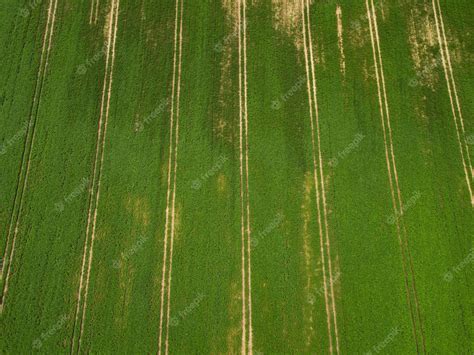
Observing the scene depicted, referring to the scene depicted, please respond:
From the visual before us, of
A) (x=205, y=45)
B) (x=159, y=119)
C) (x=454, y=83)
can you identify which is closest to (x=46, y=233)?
(x=159, y=119)

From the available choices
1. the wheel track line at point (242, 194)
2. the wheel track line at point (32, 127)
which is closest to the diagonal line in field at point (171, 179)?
the wheel track line at point (242, 194)

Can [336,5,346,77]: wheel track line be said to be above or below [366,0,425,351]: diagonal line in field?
above

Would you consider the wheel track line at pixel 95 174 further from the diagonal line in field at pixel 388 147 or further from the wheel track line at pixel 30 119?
the diagonal line in field at pixel 388 147

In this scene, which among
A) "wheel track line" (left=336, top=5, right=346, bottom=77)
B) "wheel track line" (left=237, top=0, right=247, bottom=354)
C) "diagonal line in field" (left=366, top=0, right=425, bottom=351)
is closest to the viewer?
"wheel track line" (left=237, top=0, right=247, bottom=354)

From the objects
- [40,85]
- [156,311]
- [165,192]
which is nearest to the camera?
[156,311]

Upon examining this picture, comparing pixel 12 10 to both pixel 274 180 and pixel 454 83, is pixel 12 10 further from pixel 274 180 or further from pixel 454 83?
pixel 454 83

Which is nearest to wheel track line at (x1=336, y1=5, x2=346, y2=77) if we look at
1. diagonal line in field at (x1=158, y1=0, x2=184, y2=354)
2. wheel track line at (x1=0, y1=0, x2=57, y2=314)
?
diagonal line in field at (x1=158, y1=0, x2=184, y2=354)

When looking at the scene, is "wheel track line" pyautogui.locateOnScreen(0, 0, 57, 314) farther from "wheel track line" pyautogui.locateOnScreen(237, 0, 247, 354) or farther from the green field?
"wheel track line" pyautogui.locateOnScreen(237, 0, 247, 354)

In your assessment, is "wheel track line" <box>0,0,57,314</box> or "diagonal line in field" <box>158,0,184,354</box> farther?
"wheel track line" <box>0,0,57,314</box>

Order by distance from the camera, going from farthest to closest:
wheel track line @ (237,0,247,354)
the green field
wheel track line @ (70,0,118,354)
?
wheel track line @ (70,0,118,354)
the green field
wheel track line @ (237,0,247,354)
